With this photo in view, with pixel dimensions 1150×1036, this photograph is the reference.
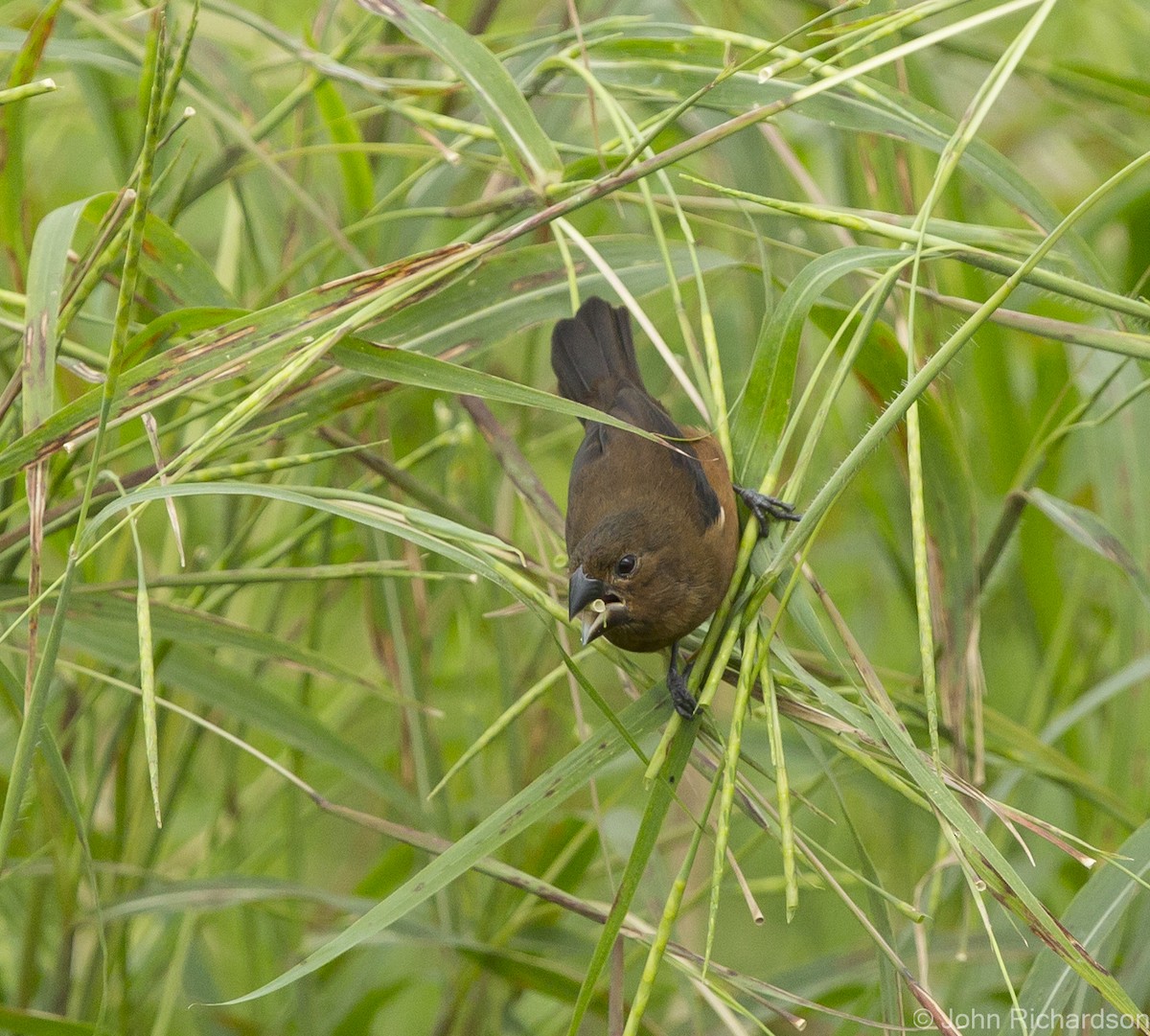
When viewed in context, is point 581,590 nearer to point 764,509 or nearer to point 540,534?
point 540,534

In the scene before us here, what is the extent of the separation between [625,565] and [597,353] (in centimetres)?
71

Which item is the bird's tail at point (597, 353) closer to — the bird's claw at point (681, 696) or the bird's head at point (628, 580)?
the bird's head at point (628, 580)

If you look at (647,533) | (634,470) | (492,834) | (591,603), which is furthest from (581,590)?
(492,834)

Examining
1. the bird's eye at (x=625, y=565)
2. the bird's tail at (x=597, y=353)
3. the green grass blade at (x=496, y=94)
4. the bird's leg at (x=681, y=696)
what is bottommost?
the bird's eye at (x=625, y=565)

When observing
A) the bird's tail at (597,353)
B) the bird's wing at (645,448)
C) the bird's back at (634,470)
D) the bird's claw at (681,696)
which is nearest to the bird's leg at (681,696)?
the bird's claw at (681,696)

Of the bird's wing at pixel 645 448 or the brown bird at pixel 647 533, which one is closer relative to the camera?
the brown bird at pixel 647 533

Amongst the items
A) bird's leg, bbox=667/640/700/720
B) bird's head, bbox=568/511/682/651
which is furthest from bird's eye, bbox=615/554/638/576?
bird's leg, bbox=667/640/700/720

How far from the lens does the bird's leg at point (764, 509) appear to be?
167cm

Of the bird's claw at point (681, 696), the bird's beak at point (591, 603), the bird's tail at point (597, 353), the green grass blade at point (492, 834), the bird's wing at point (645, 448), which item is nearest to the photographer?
the green grass blade at point (492, 834)

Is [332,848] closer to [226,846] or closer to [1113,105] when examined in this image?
[226,846]

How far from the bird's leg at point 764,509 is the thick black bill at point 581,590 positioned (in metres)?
0.42

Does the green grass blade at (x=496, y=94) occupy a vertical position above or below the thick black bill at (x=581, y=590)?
above

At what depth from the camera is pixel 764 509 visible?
1687mm

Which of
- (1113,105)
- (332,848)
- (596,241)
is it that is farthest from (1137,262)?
(332,848)
